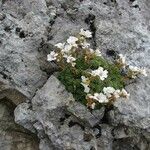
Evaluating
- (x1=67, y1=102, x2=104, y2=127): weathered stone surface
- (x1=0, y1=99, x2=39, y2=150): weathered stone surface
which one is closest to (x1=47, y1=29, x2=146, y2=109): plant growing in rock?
(x1=67, y1=102, x2=104, y2=127): weathered stone surface

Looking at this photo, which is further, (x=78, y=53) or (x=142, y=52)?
(x=142, y=52)

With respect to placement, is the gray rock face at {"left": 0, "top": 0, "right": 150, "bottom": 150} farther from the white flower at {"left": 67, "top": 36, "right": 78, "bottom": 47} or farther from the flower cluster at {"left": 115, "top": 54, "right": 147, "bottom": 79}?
the white flower at {"left": 67, "top": 36, "right": 78, "bottom": 47}

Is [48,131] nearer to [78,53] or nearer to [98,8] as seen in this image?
[78,53]

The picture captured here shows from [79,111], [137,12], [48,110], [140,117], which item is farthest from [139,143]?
[137,12]

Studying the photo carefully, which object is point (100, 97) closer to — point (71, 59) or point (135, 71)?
point (71, 59)

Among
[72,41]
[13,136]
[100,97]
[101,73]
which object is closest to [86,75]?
[101,73]

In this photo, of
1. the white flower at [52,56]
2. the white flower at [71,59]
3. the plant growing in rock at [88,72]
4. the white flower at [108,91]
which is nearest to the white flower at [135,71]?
the plant growing in rock at [88,72]

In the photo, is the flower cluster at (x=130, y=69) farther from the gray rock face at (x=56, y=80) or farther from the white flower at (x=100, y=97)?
the white flower at (x=100, y=97)

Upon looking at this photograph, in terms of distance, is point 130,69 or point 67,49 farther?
point 130,69
